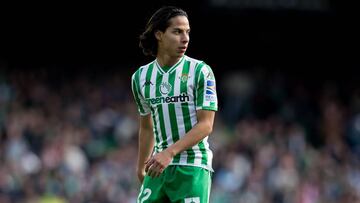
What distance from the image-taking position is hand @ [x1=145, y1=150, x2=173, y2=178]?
596cm

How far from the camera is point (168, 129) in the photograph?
6371 millimetres

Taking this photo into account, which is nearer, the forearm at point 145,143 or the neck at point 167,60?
the neck at point 167,60

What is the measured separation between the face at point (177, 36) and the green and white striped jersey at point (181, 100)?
12 cm

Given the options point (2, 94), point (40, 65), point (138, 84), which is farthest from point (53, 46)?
point (138, 84)

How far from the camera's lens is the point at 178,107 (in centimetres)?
631

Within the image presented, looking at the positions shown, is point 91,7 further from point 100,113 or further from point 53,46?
point 100,113

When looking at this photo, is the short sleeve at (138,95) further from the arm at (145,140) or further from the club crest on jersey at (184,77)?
the club crest on jersey at (184,77)

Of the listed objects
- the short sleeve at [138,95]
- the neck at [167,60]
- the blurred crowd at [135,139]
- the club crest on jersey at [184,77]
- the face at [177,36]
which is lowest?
the blurred crowd at [135,139]

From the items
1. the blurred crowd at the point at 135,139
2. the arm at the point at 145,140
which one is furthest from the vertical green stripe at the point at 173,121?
the blurred crowd at the point at 135,139

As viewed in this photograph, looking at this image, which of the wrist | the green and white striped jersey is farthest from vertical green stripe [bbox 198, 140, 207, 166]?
the wrist

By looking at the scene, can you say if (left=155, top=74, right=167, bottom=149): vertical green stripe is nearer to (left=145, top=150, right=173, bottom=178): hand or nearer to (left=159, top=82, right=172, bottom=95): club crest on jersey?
(left=159, top=82, right=172, bottom=95): club crest on jersey

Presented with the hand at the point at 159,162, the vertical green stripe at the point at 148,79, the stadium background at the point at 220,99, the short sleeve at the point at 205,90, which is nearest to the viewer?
the hand at the point at 159,162

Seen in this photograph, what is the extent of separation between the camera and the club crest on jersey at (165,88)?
20.8 feet

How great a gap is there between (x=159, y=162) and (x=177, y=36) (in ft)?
2.87
